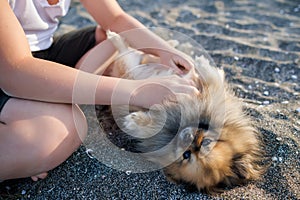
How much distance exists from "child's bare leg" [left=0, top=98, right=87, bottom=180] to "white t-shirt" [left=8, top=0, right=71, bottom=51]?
395 mm

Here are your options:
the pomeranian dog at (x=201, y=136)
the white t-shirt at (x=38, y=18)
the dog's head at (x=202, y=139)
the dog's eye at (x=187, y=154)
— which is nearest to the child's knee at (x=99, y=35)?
the white t-shirt at (x=38, y=18)

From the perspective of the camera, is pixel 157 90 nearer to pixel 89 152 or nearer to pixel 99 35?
pixel 89 152

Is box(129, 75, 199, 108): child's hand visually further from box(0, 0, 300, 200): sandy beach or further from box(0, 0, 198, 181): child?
box(0, 0, 300, 200): sandy beach

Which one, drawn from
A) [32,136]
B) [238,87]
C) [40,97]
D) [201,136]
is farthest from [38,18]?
[238,87]

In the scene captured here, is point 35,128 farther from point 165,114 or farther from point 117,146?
point 165,114

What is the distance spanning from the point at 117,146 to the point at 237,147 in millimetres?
534

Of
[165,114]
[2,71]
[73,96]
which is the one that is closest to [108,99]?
[73,96]

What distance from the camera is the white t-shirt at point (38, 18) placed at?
1.77 meters

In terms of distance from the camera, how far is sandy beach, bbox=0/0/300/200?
5.37ft

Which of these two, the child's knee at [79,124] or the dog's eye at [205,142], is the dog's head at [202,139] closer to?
the dog's eye at [205,142]

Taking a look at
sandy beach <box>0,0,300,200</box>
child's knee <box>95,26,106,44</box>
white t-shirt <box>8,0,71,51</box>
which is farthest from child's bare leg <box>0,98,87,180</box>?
child's knee <box>95,26,106,44</box>

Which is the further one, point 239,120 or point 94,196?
point 239,120

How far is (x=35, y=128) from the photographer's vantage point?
1591 millimetres

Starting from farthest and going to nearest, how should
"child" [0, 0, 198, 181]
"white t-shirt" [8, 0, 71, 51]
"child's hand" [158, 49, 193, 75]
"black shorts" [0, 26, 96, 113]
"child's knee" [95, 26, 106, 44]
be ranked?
"child's knee" [95, 26, 106, 44] → "black shorts" [0, 26, 96, 113] → "child's hand" [158, 49, 193, 75] → "white t-shirt" [8, 0, 71, 51] → "child" [0, 0, 198, 181]
